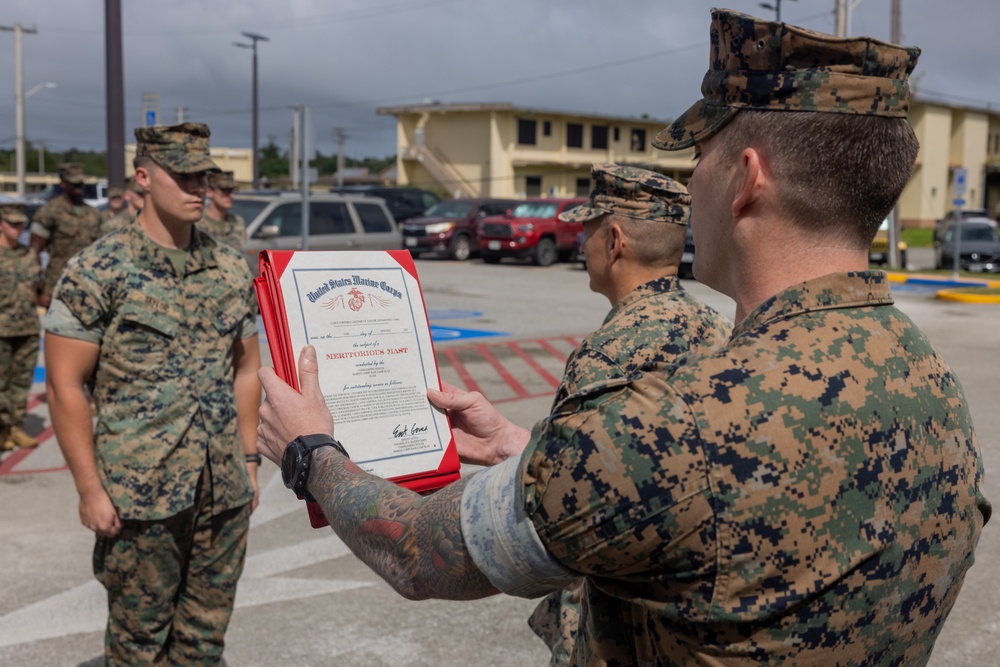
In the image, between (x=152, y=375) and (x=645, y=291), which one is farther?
(x=152, y=375)

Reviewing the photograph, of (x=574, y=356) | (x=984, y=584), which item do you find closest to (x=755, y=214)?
(x=574, y=356)

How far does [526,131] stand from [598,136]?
518 centimetres

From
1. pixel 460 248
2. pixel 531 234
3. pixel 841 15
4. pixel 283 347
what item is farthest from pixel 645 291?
pixel 460 248

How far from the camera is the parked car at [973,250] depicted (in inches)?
1059

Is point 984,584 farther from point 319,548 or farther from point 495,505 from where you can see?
point 495,505

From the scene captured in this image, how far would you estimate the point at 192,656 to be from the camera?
3.56 metres

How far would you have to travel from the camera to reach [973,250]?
2708cm

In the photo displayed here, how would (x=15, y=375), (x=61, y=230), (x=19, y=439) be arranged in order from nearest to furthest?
1. (x=19, y=439)
2. (x=15, y=375)
3. (x=61, y=230)

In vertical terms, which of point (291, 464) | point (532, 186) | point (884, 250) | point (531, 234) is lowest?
point (884, 250)

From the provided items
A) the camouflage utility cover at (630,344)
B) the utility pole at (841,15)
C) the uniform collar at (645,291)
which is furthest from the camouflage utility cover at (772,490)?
the utility pole at (841,15)

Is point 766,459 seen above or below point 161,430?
above

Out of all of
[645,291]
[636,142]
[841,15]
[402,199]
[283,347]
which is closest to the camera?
[283,347]

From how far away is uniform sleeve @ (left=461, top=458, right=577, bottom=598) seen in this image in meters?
1.36

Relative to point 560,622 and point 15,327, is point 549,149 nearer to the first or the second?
point 15,327
